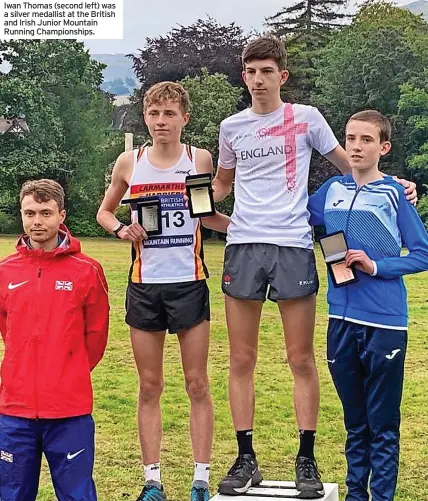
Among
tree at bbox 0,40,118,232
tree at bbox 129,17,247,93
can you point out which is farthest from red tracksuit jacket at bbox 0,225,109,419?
tree at bbox 129,17,247,93

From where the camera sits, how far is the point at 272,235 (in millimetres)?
3805

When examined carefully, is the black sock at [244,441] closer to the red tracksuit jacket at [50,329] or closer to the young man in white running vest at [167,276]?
the young man in white running vest at [167,276]

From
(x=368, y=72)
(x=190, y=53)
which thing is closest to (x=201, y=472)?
(x=368, y=72)

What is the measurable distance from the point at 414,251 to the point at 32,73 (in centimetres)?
3259

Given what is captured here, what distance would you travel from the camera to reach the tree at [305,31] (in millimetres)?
33656

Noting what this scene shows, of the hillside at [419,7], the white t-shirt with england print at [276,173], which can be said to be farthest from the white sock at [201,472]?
the hillside at [419,7]

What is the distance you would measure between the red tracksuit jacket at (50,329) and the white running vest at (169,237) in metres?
0.32

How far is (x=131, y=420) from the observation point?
669 centimetres

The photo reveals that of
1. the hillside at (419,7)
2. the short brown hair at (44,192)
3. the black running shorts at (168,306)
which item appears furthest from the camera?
the hillside at (419,7)

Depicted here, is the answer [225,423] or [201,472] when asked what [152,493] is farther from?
[225,423]

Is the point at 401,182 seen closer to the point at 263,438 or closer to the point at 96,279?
the point at 96,279

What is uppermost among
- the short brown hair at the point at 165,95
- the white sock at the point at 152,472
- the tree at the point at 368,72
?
the tree at the point at 368,72

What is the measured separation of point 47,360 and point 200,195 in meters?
0.92

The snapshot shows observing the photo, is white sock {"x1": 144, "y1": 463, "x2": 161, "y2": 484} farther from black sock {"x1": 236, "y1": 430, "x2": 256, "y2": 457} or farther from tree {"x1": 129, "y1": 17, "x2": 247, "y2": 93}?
tree {"x1": 129, "y1": 17, "x2": 247, "y2": 93}
